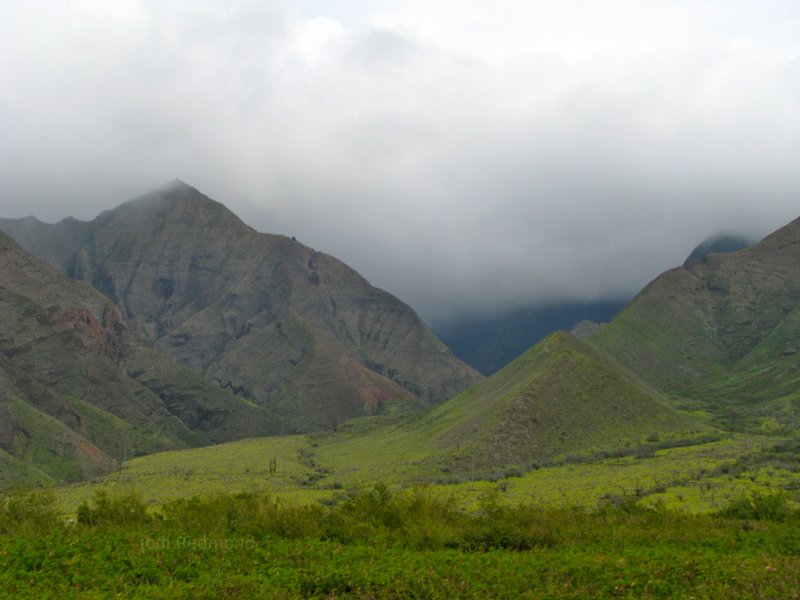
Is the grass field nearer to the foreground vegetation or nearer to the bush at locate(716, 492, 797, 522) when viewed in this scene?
the bush at locate(716, 492, 797, 522)

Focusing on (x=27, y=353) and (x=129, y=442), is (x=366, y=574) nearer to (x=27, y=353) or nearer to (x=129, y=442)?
(x=129, y=442)

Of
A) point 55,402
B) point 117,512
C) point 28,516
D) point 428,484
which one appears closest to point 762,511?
point 428,484

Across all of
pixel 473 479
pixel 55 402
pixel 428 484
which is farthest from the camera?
pixel 55 402

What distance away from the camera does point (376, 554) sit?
74.4 ft

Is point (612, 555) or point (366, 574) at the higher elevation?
point (366, 574)

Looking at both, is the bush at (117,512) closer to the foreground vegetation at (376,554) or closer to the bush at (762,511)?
the foreground vegetation at (376,554)

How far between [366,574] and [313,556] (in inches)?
127

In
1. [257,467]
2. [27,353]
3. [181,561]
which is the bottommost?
[257,467]

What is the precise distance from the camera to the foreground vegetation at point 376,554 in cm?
1834

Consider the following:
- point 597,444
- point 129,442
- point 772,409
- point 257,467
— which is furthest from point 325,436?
point 772,409

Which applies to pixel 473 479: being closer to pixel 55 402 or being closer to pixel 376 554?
pixel 376 554

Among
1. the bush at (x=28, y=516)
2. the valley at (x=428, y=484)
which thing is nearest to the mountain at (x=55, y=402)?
the valley at (x=428, y=484)

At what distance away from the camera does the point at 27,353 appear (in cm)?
17925

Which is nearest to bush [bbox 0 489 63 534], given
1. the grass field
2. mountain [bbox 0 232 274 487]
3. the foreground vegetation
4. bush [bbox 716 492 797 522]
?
the foreground vegetation
